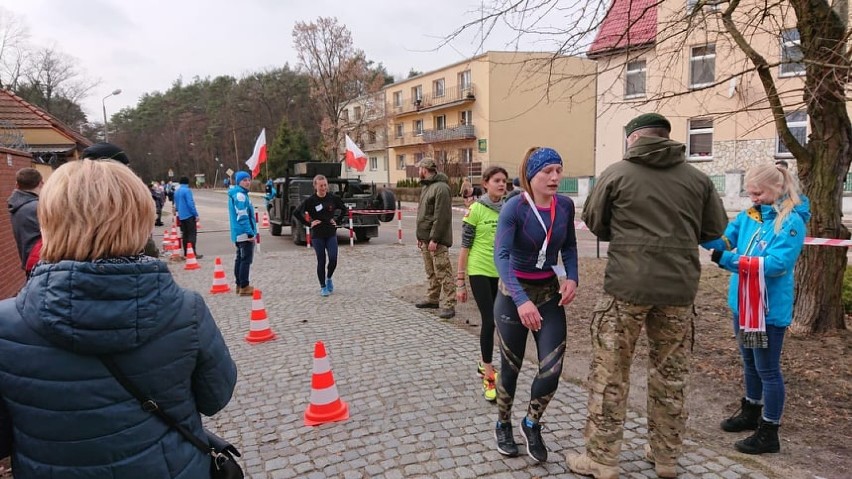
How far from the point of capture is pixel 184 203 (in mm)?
11594

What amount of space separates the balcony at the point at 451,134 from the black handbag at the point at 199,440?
128 ft

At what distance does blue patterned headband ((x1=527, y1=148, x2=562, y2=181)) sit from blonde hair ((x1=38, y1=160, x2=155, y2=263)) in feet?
7.25

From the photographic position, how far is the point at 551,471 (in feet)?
10.2

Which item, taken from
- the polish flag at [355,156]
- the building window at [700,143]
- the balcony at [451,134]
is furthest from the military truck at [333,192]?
the balcony at [451,134]

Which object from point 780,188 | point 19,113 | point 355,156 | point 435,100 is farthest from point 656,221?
point 435,100

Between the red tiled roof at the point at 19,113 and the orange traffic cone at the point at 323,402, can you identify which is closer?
the orange traffic cone at the point at 323,402

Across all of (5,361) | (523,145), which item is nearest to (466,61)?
(5,361)

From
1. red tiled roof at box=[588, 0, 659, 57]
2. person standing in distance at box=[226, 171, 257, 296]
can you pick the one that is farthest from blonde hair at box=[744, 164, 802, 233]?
person standing in distance at box=[226, 171, 257, 296]

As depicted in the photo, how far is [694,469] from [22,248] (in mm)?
5809

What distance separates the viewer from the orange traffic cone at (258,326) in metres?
5.86

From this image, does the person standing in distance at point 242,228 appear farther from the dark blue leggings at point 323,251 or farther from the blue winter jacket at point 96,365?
the blue winter jacket at point 96,365

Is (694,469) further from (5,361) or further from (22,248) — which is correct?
(22,248)

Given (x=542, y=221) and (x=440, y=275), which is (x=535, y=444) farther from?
(x=440, y=275)

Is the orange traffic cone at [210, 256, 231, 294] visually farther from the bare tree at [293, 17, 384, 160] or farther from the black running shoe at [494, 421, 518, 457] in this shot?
the bare tree at [293, 17, 384, 160]
